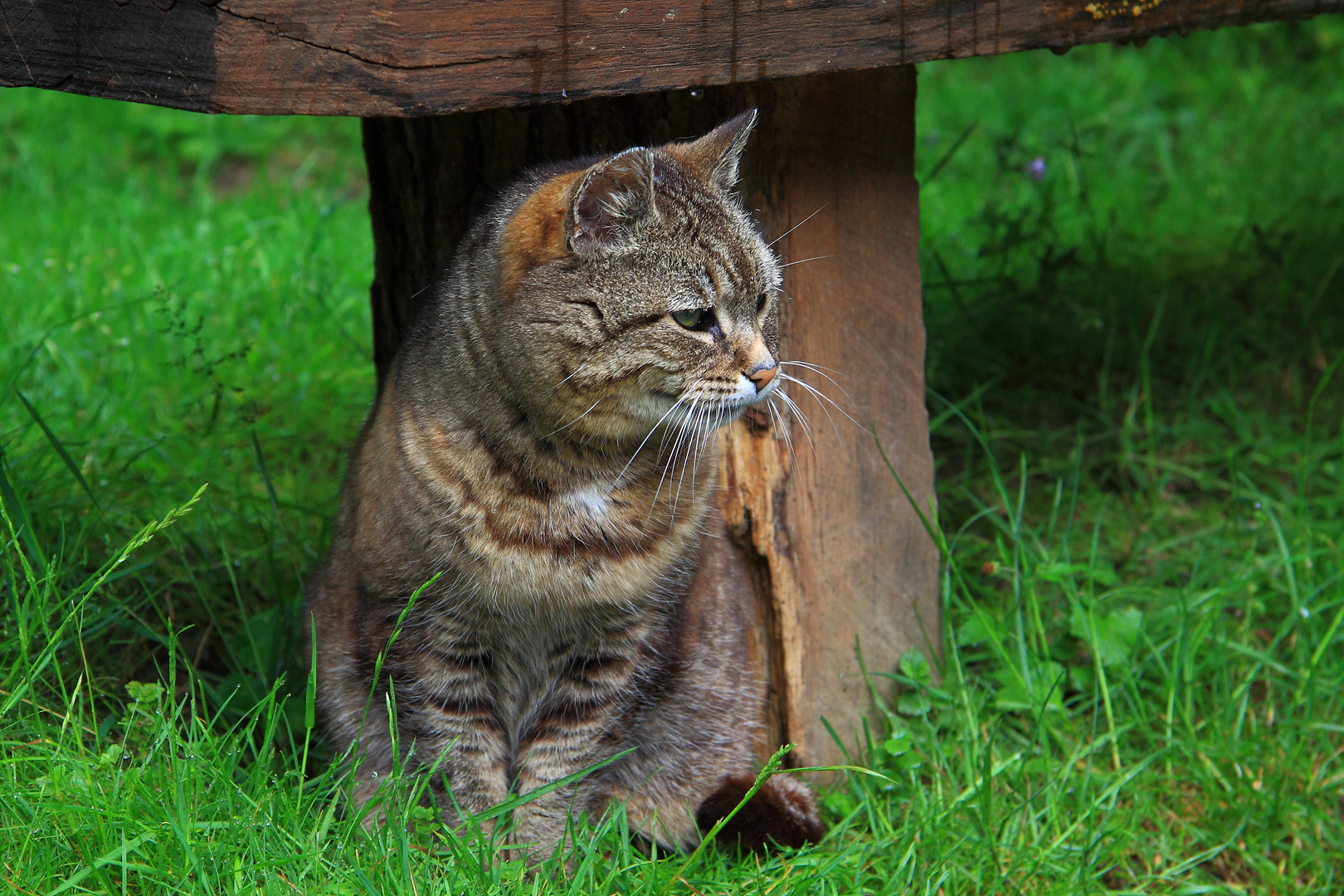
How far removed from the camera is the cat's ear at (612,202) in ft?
5.48

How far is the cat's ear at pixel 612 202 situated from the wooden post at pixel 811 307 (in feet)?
1.35

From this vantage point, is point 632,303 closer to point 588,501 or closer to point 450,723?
point 588,501

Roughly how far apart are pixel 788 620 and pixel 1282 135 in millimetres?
3545

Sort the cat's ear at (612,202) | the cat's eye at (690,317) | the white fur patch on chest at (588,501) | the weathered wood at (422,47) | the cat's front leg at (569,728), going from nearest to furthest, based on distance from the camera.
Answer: the weathered wood at (422,47), the cat's ear at (612,202), the cat's eye at (690,317), the white fur patch on chest at (588,501), the cat's front leg at (569,728)

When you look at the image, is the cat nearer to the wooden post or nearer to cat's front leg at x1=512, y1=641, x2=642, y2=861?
cat's front leg at x1=512, y1=641, x2=642, y2=861

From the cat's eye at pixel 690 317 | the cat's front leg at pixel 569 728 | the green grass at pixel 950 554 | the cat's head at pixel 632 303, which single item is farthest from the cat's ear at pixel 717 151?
the green grass at pixel 950 554

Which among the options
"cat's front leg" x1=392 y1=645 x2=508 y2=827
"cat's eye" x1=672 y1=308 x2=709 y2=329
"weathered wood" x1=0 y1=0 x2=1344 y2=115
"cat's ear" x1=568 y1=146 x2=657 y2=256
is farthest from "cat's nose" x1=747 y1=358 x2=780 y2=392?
"cat's front leg" x1=392 y1=645 x2=508 y2=827

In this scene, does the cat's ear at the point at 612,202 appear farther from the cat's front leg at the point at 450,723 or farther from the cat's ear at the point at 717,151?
the cat's front leg at the point at 450,723

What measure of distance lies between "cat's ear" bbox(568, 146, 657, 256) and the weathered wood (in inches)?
4.2

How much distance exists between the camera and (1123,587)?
8.80 feet

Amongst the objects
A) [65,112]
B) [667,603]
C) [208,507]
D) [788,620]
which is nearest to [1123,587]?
[788,620]

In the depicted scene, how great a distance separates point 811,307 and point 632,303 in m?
0.54

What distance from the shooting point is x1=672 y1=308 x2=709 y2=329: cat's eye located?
179cm

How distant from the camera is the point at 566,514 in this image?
190cm
